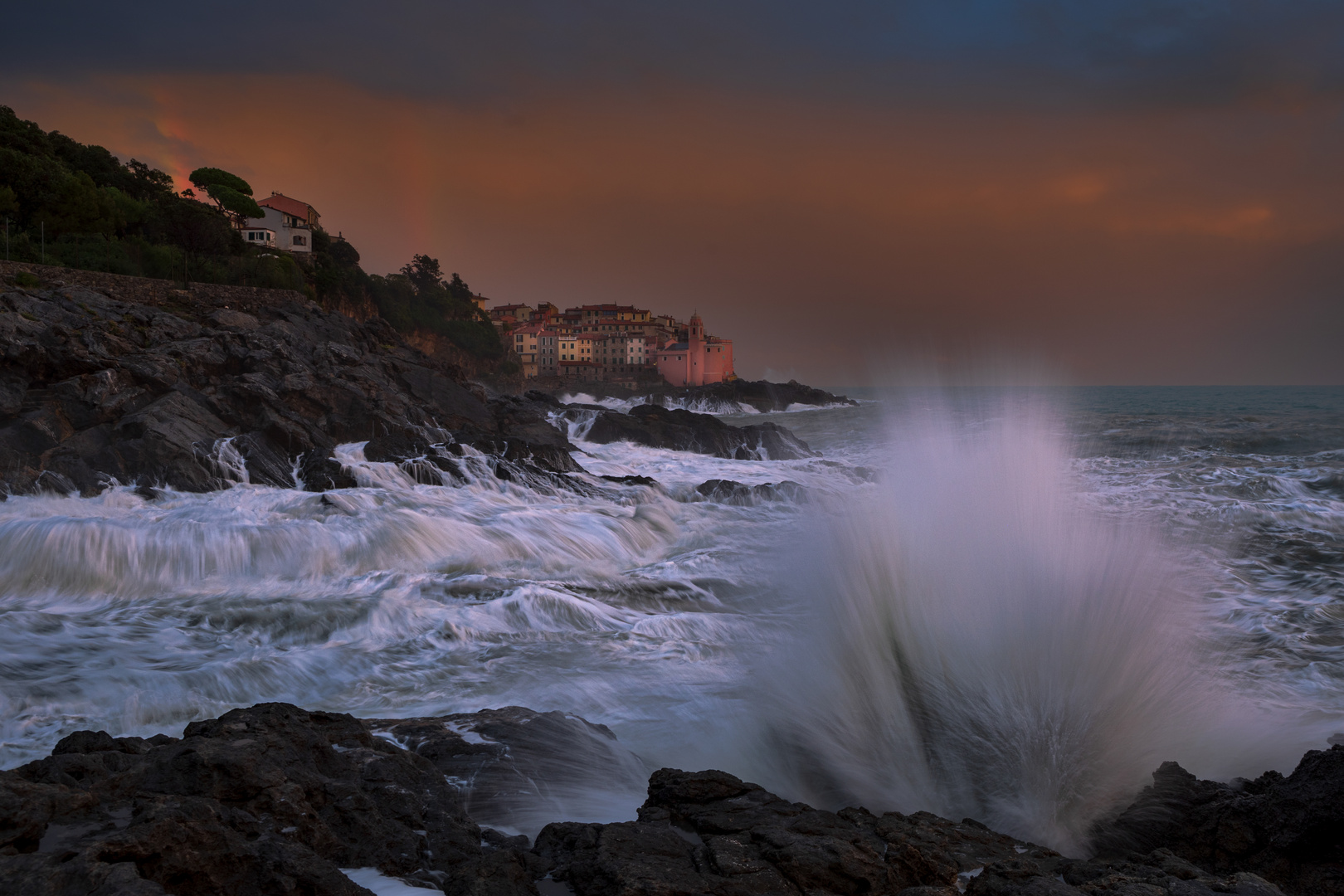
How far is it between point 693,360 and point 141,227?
69044 mm

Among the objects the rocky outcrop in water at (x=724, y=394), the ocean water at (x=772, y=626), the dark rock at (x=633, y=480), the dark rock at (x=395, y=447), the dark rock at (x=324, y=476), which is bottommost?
the ocean water at (x=772, y=626)

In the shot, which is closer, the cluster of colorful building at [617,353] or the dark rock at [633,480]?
the dark rock at [633,480]

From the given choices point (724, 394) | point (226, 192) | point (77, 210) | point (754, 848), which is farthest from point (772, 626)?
point (724, 394)

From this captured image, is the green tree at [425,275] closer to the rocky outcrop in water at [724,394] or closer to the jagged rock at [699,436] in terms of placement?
the rocky outcrop in water at [724,394]

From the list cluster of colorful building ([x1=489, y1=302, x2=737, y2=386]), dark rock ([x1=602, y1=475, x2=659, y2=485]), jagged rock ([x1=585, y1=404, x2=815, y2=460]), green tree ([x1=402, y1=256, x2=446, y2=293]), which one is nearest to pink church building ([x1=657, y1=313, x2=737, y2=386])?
cluster of colorful building ([x1=489, y1=302, x2=737, y2=386])

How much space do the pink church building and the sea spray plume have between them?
90.4 m

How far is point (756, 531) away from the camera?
14648 millimetres

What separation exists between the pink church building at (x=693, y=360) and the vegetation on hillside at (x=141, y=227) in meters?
43.9

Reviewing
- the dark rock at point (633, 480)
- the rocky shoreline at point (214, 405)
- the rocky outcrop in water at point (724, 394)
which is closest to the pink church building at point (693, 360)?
the rocky outcrop in water at point (724, 394)

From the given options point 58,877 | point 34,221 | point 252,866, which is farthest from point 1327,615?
point 34,221

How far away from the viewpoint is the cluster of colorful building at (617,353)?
99938 mm

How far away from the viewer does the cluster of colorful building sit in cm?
9994

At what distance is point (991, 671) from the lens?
577cm

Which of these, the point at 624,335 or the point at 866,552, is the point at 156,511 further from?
the point at 624,335
